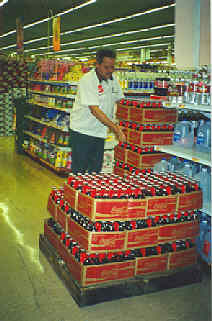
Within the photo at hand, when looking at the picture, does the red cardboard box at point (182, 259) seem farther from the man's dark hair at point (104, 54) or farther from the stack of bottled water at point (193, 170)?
the man's dark hair at point (104, 54)

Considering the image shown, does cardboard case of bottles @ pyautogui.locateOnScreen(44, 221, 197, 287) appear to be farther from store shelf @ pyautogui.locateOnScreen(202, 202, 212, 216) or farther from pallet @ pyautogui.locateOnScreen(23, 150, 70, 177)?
pallet @ pyautogui.locateOnScreen(23, 150, 70, 177)

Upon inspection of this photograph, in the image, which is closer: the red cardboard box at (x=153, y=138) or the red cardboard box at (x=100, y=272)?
the red cardboard box at (x=100, y=272)

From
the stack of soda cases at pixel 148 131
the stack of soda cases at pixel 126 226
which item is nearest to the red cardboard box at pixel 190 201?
the stack of soda cases at pixel 126 226

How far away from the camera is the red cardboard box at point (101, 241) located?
2.77m

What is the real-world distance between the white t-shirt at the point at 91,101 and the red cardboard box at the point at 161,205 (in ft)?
4.34

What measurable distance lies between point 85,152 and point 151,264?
1.51 metres

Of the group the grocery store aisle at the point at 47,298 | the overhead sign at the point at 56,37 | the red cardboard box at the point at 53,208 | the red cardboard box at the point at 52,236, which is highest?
the overhead sign at the point at 56,37

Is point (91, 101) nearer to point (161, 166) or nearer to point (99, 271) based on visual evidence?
point (161, 166)

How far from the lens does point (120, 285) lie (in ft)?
9.36

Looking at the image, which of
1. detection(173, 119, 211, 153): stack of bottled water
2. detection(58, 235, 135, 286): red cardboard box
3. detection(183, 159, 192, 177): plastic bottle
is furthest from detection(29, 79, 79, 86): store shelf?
detection(58, 235, 135, 286): red cardboard box

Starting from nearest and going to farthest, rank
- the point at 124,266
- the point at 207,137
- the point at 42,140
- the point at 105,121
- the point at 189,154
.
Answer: the point at 124,266 < the point at 189,154 < the point at 207,137 < the point at 105,121 < the point at 42,140

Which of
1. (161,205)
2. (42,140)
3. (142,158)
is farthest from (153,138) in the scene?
(42,140)

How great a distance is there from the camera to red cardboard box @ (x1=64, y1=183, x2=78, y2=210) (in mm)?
Answer: 2971

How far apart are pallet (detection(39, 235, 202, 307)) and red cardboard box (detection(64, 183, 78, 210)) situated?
1.79 ft
